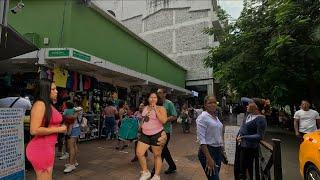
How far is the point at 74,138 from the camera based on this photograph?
8.03 meters

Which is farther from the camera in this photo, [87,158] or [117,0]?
[117,0]

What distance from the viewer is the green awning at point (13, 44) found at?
5.82 m

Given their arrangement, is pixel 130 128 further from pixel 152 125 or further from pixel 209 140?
pixel 209 140

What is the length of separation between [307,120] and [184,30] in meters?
23.4

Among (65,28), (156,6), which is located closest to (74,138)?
(65,28)

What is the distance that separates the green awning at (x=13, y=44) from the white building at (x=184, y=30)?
23.2 metres

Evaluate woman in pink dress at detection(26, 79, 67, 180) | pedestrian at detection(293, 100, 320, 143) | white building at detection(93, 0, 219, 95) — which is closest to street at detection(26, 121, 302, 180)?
pedestrian at detection(293, 100, 320, 143)

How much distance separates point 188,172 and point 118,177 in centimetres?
164

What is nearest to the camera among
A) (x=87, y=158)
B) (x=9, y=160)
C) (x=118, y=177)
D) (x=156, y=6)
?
(x=9, y=160)

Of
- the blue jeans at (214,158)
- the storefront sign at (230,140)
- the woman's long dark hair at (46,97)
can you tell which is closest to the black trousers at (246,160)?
the blue jeans at (214,158)

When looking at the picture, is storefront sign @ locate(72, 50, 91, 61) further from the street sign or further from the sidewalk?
the sidewalk

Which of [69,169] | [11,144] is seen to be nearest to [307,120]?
[69,169]

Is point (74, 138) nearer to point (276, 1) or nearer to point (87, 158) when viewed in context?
point (87, 158)

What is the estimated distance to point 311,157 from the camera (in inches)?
233
